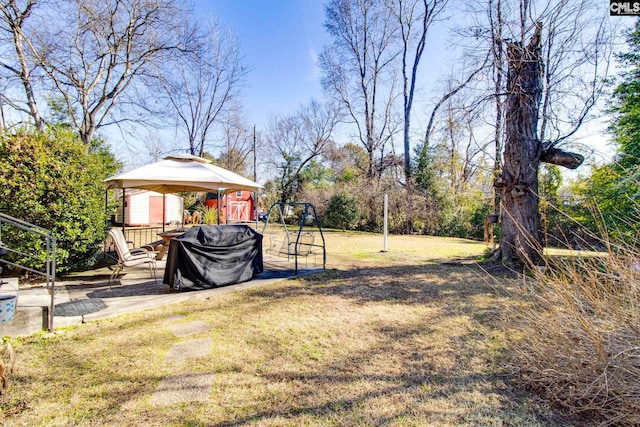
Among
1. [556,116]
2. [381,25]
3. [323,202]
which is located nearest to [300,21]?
[381,25]

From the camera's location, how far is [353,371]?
104 inches

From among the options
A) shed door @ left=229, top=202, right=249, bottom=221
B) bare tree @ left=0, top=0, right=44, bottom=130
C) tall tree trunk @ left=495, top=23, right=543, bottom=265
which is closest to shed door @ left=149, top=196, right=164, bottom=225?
shed door @ left=229, top=202, right=249, bottom=221

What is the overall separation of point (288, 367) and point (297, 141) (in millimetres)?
24161

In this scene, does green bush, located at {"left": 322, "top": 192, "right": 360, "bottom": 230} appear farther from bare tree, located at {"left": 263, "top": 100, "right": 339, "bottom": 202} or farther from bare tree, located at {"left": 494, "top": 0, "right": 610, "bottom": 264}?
bare tree, located at {"left": 494, "top": 0, "right": 610, "bottom": 264}

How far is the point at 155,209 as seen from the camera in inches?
783

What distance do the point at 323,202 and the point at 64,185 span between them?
15.3 metres

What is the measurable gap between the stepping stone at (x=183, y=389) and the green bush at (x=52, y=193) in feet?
11.4

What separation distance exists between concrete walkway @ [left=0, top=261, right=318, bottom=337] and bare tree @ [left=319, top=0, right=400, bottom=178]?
1624 centimetres

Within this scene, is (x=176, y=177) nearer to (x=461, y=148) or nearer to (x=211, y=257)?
(x=211, y=257)

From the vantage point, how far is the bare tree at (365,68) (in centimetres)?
2050

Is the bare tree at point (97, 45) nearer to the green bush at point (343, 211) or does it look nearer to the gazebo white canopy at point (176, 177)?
the gazebo white canopy at point (176, 177)

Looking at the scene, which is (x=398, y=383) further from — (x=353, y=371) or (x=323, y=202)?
(x=323, y=202)

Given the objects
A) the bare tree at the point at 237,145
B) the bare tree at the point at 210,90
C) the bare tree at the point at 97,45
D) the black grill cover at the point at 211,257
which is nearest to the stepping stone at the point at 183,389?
the black grill cover at the point at 211,257

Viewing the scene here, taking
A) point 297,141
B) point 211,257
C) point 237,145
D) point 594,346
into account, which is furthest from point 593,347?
point 237,145
